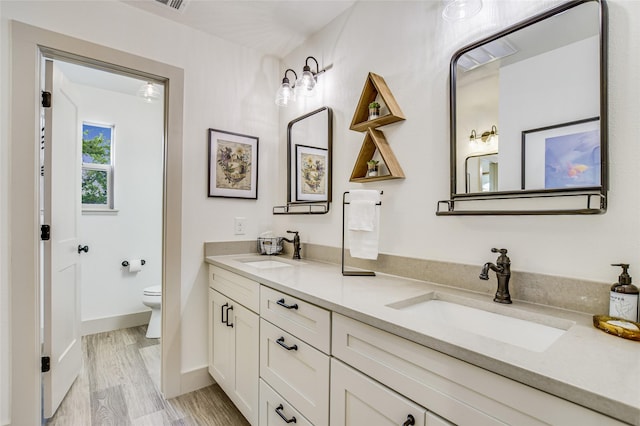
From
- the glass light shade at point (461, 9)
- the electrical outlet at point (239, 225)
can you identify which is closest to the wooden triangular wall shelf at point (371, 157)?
the glass light shade at point (461, 9)

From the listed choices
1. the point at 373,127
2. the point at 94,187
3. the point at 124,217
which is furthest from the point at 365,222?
the point at 94,187

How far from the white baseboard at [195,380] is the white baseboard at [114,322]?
1521 mm

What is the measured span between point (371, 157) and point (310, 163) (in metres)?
0.57

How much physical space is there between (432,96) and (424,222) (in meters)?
0.60

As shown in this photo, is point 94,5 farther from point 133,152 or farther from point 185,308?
point 185,308

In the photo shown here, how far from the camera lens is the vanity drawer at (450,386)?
0.61 m

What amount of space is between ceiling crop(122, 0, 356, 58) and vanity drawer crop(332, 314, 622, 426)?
1896 mm

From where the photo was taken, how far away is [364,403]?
38.4 inches

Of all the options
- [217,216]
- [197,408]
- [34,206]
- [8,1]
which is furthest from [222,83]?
[197,408]

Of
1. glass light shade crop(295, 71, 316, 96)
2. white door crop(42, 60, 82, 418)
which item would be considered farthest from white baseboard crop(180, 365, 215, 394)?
glass light shade crop(295, 71, 316, 96)

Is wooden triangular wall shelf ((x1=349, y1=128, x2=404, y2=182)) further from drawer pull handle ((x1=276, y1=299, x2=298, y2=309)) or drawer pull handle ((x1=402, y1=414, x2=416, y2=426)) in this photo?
drawer pull handle ((x1=402, y1=414, x2=416, y2=426))

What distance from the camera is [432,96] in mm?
1452

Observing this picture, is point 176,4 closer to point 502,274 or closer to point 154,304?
point 502,274

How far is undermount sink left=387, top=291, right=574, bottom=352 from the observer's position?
0.94m
